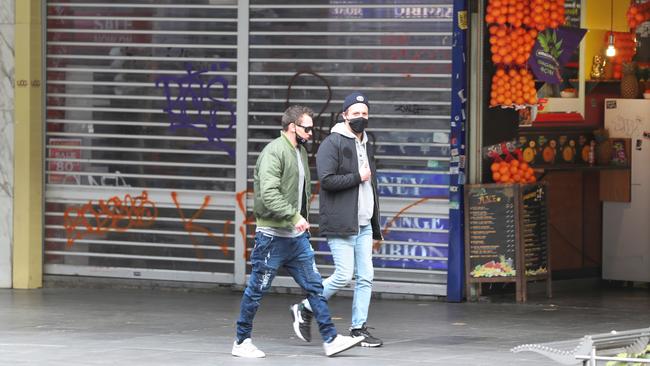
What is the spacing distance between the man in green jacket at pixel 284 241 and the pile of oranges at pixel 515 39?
3599 mm

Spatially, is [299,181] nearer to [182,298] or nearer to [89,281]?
[182,298]

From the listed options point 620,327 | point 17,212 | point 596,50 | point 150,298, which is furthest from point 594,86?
point 17,212

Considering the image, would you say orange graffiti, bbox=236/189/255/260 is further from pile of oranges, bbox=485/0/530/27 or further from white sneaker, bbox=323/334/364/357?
white sneaker, bbox=323/334/364/357

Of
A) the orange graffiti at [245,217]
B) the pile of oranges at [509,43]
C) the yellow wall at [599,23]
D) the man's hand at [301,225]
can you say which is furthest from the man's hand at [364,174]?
the yellow wall at [599,23]

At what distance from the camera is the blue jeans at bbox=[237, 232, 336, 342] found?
32.9ft

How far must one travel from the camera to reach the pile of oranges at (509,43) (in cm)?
1322

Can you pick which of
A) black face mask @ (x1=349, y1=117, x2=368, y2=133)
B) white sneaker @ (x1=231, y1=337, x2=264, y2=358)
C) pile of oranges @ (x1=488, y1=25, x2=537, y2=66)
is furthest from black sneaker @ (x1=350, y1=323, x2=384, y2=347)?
pile of oranges @ (x1=488, y1=25, x2=537, y2=66)

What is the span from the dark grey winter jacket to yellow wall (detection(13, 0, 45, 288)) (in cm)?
493

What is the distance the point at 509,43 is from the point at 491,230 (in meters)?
1.75

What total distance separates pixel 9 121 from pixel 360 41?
3.73 m

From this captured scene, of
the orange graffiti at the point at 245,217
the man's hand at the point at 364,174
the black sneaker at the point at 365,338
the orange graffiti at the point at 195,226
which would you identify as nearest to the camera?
the man's hand at the point at 364,174

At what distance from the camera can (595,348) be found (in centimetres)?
681

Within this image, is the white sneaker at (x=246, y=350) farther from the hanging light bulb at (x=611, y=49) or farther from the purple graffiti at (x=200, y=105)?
the hanging light bulb at (x=611, y=49)

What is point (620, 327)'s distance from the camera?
11805 millimetres
